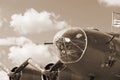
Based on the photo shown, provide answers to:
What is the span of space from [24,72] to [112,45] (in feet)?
49.9

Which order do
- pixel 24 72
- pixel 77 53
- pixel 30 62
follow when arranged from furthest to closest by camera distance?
pixel 24 72
pixel 30 62
pixel 77 53

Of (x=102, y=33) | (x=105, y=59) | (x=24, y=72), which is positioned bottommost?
(x=24, y=72)

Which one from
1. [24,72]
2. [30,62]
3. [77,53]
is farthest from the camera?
[24,72]

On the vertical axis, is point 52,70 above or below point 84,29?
below

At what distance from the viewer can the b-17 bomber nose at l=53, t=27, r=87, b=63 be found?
2091 centimetres

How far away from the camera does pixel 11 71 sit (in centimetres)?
3609

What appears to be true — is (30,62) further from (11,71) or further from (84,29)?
(84,29)

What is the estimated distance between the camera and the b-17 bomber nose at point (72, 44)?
2091 centimetres

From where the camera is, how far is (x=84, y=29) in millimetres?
21266

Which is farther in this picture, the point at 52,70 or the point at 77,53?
the point at 52,70

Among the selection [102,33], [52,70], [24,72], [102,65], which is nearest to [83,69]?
[102,65]

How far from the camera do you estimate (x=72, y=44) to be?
20.9 metres

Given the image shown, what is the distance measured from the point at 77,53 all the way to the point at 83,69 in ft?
4.00

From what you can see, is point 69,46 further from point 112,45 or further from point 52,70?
point 52,70
